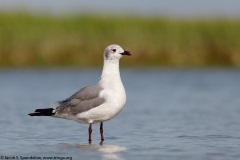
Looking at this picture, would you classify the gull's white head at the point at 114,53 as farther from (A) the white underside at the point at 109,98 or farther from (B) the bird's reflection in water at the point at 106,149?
(B) the bird's reflection in water at the point at 106,149

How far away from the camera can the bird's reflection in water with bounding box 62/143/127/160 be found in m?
8.58

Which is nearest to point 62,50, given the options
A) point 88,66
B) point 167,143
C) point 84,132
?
point 88,66

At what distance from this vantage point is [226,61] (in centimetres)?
2602

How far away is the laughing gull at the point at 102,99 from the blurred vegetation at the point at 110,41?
1447 cm

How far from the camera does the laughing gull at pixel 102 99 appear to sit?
9.60m

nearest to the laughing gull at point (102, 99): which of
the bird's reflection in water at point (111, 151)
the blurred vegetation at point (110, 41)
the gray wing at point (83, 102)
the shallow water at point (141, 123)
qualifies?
the gray wing at point (83, 102)

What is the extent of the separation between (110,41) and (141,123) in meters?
14.1

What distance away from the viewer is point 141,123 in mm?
11945

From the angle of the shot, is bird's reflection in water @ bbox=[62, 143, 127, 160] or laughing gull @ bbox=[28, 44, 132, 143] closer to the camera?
bird's reflection in water @ bbox=[62, 143, 127, 160]

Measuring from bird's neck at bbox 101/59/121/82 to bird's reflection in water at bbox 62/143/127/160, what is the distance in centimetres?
87

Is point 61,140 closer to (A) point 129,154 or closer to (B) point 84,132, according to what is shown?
(B) point 84,132

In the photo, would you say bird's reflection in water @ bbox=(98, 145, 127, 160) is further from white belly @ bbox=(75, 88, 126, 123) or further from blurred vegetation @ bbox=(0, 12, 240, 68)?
blurred vegetation @ bbox=(0, 12, 240, 68)

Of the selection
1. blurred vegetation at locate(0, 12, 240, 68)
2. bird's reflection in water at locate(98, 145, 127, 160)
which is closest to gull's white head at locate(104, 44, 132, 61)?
bird's reflection in water at locate(98, 145, 127, 160)

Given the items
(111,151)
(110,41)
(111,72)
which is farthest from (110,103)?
(110,41)
